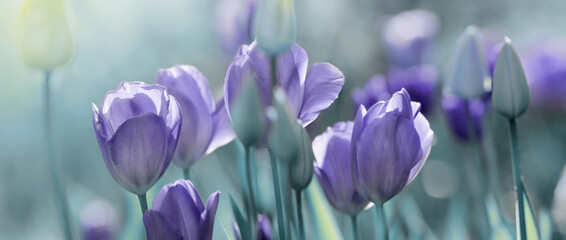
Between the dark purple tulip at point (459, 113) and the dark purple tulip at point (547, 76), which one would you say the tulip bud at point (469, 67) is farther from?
the dark purple tulip at point (547, 76)

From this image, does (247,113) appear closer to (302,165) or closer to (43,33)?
(302,165)

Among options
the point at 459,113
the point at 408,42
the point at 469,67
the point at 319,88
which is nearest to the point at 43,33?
the point at 319,88

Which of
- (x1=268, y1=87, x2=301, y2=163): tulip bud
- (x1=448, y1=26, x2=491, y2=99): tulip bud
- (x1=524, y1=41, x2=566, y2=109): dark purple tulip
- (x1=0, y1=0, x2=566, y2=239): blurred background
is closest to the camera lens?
(x1=268, y1=87, x2=301, y2=163): tulip bud

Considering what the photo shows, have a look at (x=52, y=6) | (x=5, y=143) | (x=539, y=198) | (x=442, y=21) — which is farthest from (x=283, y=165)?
(x=442, y=21)

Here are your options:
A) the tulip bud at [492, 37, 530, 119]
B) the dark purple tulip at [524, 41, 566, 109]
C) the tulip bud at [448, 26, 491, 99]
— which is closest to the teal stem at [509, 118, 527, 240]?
the tulip bud at [492, 37, 530, 119]

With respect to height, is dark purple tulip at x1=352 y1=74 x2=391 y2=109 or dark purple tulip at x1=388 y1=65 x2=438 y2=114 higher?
dark purple tulip at x1=352 y1=74 x2=391 y2=109

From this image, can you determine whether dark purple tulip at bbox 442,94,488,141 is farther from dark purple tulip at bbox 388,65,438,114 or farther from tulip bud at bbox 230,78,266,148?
tulip bud at bbox 230,78,266,148
